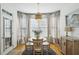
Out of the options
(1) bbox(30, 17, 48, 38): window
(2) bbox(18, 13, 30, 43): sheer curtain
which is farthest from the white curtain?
(2) bbox(18, 13, 30, 43): sheer curtain

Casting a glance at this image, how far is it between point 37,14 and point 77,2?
88 centimetres

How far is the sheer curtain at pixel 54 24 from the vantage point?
2625 millimetres

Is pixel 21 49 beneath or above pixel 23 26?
beneath

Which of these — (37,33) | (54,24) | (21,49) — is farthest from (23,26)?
(54,24)

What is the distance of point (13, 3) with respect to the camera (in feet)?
8.56

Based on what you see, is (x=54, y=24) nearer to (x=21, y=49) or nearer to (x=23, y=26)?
(x=23, y=26)

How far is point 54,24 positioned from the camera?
2641mm

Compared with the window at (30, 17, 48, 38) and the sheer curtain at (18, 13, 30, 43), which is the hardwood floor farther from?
the window at (30, 17, 48, 38)

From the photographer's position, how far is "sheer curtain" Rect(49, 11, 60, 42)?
262 cm

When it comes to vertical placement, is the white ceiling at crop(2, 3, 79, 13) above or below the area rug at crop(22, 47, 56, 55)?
above

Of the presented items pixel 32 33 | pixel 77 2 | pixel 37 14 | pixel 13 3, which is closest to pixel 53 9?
pixel 37 14

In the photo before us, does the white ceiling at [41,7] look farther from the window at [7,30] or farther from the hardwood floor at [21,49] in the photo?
the hardwood floor at [21,49]

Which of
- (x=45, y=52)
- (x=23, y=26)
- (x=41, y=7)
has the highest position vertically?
(x=41, y=7)
